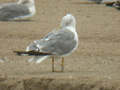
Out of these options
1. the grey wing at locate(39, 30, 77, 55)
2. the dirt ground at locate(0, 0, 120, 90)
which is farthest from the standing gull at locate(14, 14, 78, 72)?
the dirt ground at locate(0, 0, 120, 90)

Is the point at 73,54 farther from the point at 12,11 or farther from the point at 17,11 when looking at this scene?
the point at 12,11

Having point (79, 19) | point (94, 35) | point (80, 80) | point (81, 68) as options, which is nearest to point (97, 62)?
point (81, 68)

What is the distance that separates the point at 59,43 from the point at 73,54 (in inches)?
90.1

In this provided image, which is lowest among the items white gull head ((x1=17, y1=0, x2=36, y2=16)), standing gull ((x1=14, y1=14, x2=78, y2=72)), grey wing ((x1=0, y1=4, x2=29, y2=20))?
grey wing ((x1=0, y1=4, x2=29, y2=20))

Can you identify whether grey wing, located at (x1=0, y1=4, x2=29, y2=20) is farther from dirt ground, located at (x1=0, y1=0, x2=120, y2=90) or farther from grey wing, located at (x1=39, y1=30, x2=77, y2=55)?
grey wing, located at (x1=39, y1=30, x2=77, y2=55)

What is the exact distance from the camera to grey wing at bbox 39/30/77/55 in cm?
846

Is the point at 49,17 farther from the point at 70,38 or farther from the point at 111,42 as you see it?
the point at 70,38

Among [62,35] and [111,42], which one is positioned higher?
[62,35]

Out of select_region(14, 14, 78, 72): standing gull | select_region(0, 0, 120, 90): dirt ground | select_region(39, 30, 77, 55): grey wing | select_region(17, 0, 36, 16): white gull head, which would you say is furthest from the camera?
select_region(17, 0, 36, 16): white gull head

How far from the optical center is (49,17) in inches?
653

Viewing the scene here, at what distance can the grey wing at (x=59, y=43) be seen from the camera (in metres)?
8.46

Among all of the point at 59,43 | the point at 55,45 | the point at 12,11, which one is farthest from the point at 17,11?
the point at 55,45

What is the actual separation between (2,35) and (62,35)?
4617 mm

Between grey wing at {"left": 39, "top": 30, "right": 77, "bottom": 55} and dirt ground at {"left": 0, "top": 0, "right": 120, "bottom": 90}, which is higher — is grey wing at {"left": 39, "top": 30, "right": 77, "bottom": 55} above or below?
above
